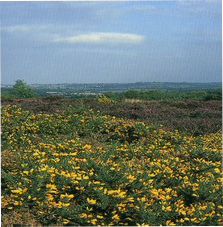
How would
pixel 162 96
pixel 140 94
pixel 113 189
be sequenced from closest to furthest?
1. pixel 113 189
2. pixel 140 94
3. pixel 162 96

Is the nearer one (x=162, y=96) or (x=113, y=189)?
(x=113, y=189)

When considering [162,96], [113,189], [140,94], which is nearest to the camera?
[113,189]

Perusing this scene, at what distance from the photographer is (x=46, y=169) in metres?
5.36

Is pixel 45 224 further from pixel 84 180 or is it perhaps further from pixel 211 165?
pixel 211 165

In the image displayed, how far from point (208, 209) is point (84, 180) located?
184cm

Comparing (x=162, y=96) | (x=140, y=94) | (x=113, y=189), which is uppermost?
(x=140, y=94)

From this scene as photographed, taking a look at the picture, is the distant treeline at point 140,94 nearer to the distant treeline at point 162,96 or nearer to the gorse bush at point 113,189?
the distant treeline at point 162,96

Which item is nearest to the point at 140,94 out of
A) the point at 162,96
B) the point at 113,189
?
the point at 162,96

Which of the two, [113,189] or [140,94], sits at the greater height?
[140,94]

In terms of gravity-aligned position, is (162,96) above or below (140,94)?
below

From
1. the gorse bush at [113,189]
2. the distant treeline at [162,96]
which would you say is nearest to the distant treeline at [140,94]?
the distant treeline at [162,96]

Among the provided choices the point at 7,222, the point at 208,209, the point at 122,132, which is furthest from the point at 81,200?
the point at 122,132

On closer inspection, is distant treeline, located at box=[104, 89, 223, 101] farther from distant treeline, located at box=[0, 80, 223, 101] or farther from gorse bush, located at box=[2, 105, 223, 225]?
gorse bush, located at box=[2, 105, 223, 225]

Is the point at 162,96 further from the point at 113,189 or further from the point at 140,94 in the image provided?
the point at 113,189
